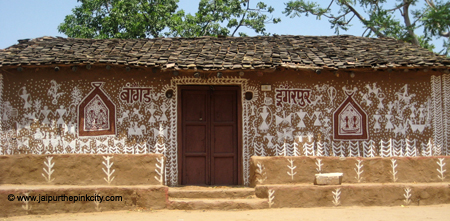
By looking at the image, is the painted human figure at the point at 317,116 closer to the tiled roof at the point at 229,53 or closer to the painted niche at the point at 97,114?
the tiled roof at the point at 229,53

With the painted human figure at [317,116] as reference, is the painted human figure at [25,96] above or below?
above

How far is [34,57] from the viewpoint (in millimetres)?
8211

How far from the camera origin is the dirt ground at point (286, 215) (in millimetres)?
6358

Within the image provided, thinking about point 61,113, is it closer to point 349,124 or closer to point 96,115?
point 96,115

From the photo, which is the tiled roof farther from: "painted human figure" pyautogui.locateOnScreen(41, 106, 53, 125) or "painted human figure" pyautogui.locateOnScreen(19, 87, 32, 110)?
"painted human figure" pyautogui.locateOnScreen(41, 106, 53, 125)

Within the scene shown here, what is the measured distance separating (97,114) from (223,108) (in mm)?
2490

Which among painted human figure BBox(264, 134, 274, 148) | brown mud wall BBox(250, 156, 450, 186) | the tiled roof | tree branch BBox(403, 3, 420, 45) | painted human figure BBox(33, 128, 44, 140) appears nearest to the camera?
brown mud wall BBox(250, 156, 450, 186)

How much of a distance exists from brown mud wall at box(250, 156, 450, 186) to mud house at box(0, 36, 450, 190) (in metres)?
0.88

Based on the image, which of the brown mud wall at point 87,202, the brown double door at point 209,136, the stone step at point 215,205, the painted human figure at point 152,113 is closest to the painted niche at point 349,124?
the brown double door at point 209,136

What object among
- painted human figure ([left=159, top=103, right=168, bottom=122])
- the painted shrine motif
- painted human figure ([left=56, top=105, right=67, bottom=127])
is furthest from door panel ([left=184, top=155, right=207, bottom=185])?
painted human figure ([left=56, top=105, right=67, bottom=127])

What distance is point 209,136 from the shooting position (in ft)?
28.4

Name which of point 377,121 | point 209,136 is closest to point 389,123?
point 377,121

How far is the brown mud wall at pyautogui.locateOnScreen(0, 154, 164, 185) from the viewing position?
7121 millimetres

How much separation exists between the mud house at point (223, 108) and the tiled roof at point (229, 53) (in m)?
0.04
